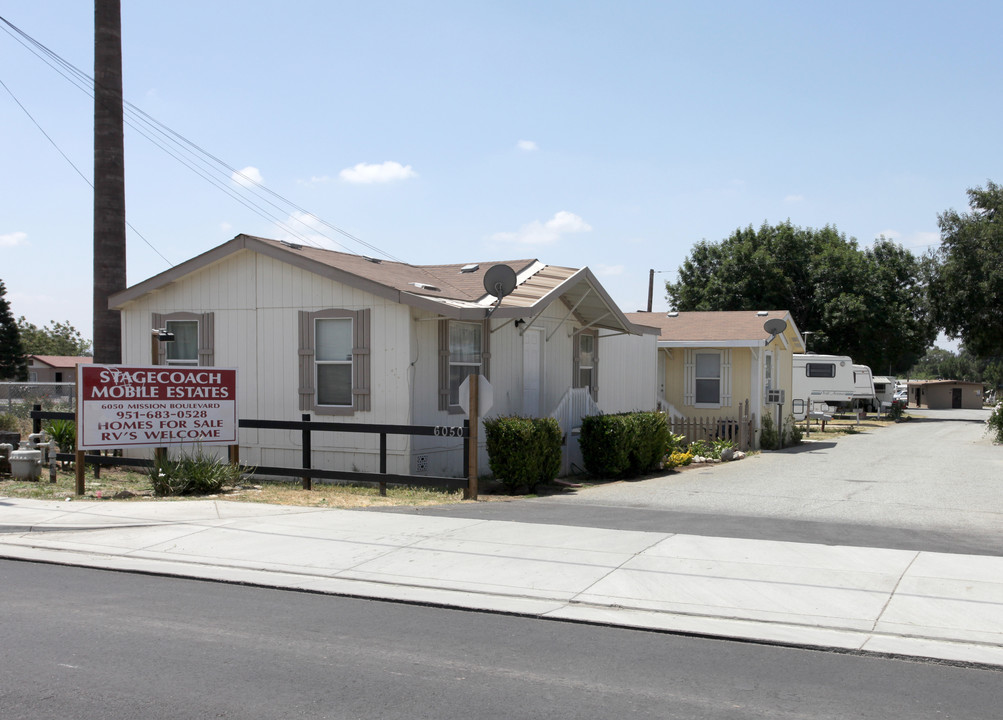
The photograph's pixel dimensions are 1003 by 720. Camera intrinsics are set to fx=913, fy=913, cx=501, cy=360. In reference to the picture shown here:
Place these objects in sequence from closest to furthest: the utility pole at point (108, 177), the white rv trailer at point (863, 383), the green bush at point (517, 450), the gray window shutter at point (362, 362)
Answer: the green bush at point (517, 450), the gray window shutter at point (362, 362), the utility pole at point (108, 177), the white rv trailer at point (863, 383)

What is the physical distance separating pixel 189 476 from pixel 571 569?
6.59 m

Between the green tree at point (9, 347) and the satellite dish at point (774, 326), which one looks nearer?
the satellite dish at point (774, 326)

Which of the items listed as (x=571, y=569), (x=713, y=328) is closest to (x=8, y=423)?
(x=571, y=569)

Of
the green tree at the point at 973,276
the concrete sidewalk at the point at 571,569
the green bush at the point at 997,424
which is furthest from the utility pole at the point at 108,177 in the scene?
the green tree at the point at 973,276

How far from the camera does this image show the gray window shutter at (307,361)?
47.6 feet

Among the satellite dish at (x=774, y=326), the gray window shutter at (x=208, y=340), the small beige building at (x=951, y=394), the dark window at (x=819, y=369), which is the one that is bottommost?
the small beige building at (x=951, y=394)

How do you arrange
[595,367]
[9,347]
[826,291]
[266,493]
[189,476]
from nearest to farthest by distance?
[189,476] → [266,493] → [595,367] → [826,291] → [9,347]

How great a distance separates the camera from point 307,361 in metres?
14.5

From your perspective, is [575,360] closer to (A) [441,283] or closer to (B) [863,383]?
(A) [441,283]

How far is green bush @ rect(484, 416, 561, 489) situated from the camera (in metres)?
13.5

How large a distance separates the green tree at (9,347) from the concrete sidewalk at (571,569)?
6219 cm

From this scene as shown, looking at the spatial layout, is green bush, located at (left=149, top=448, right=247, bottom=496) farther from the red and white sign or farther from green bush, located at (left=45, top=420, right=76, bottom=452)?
green bush, located at (left=45, top=420, right=76, bottom=452)

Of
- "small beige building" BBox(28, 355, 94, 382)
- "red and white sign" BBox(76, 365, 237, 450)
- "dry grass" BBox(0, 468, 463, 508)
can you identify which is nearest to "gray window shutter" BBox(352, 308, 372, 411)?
"dry grass" BBox(0, 468, 463, 508)

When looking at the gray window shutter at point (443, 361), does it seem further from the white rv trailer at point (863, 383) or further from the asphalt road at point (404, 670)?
the white rv trailer at point (863, 383)
